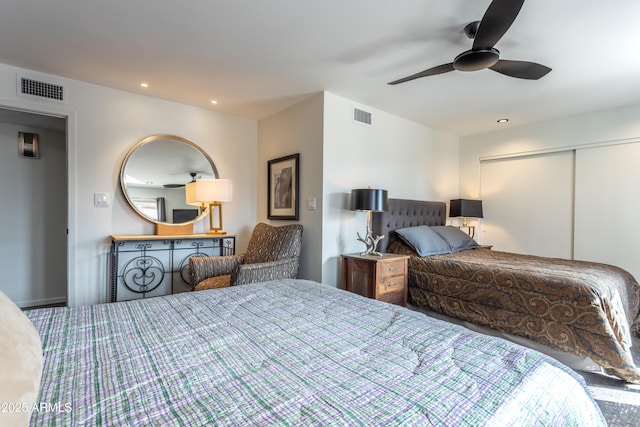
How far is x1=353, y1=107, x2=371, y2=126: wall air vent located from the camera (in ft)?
11.0

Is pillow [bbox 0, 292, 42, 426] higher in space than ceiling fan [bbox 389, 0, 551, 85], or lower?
lower

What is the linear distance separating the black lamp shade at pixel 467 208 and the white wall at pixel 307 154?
7.69 feet

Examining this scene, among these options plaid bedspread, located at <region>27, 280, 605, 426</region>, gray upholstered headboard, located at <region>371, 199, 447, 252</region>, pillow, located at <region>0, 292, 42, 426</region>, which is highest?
gray upholstered headboard, located at <region>371, 199, 447, 252</region>

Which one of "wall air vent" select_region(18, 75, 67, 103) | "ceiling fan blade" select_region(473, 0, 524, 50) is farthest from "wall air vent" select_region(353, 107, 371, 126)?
"wall air vent" select_region(18, 75, 67, 103)

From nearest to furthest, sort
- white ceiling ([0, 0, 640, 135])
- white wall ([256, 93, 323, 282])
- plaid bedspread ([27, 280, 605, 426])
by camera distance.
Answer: plaid bedspread ([27, 280, 605, 426]) → white ceiling ([0, 0, 640, 135]) → white wall ([256, 93, 323, 282])

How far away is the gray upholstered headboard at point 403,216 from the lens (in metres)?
3.49

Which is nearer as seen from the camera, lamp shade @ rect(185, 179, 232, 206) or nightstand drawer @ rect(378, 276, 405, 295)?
nightstand drawer @ rect(378, 276, 405, 295)

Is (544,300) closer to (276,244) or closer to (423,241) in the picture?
(423,241)

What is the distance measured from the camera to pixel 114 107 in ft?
9.95

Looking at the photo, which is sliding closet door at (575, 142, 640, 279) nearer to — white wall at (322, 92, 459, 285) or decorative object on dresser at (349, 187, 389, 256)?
white wall at (322, 92, 459, 285)

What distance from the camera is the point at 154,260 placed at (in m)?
3.17

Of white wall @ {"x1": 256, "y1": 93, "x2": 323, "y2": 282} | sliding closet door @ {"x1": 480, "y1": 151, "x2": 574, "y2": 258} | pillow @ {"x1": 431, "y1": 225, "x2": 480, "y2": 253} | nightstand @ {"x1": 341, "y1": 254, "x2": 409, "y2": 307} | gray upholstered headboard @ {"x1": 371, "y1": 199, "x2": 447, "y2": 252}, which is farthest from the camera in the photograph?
sliding closet door @ {"x1": 480, "y1": 151, "x2": 574, "y2": 258}

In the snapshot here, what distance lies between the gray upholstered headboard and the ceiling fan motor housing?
1827 mm

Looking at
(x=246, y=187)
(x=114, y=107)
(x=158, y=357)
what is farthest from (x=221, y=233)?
(x=158, y=357)
